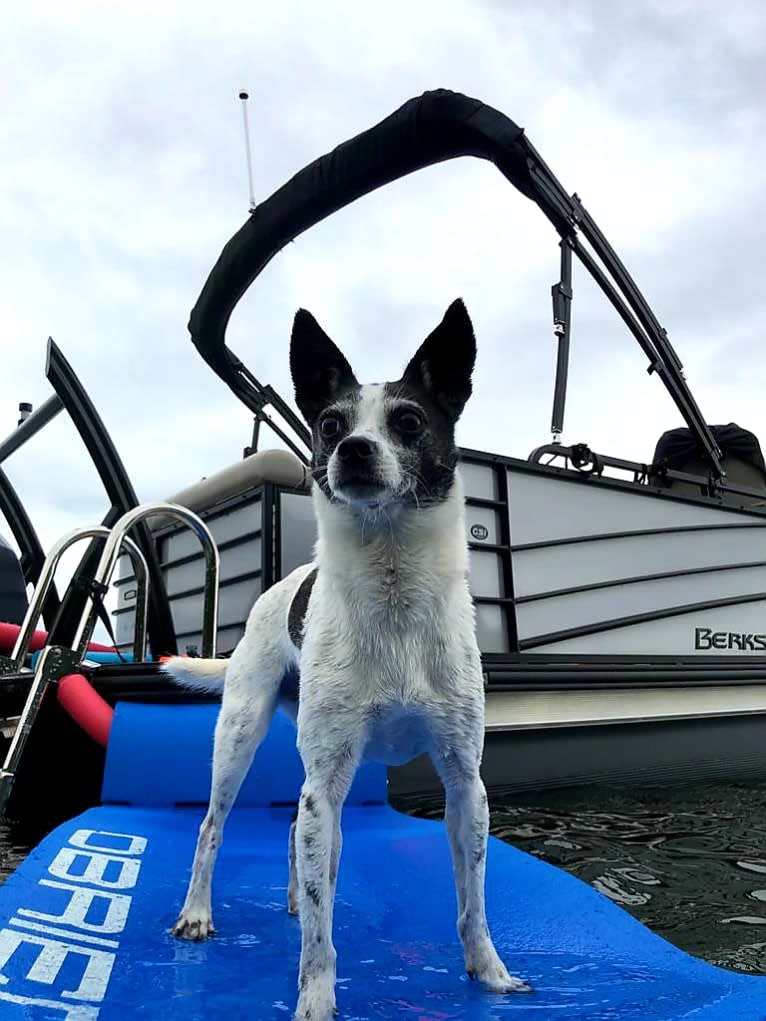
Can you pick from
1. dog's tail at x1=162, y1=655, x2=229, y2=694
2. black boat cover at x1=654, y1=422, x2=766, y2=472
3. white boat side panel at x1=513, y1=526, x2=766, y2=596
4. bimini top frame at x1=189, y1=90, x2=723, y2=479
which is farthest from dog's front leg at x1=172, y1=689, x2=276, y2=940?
black boat cover at x1=654, y1=422, x2=766, y2=472

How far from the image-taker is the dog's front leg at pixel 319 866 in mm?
1475

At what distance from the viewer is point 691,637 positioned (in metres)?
6.62

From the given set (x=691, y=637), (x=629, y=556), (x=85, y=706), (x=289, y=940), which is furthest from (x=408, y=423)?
(x=691, y=637)

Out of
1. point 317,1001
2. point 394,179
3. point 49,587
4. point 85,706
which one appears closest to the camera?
point 317,1001

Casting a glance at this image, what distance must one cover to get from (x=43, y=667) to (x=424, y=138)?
11.4ft

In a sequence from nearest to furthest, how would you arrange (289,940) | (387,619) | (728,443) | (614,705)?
(387,619)
(289,940)
(614,705)
(728,443)

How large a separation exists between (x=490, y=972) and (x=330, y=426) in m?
1.22

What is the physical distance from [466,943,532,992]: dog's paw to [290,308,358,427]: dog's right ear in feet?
4.00

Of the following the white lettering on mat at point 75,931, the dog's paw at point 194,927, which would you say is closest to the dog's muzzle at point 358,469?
the white lettering on mat at point 75,931

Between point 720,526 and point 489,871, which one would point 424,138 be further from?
point 720,526

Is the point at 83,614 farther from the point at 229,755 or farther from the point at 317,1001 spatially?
the point at 317,1001

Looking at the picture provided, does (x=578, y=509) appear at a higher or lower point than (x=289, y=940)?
higher

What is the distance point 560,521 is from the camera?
582 centimetres

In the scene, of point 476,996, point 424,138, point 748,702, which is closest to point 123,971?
point 476,996
